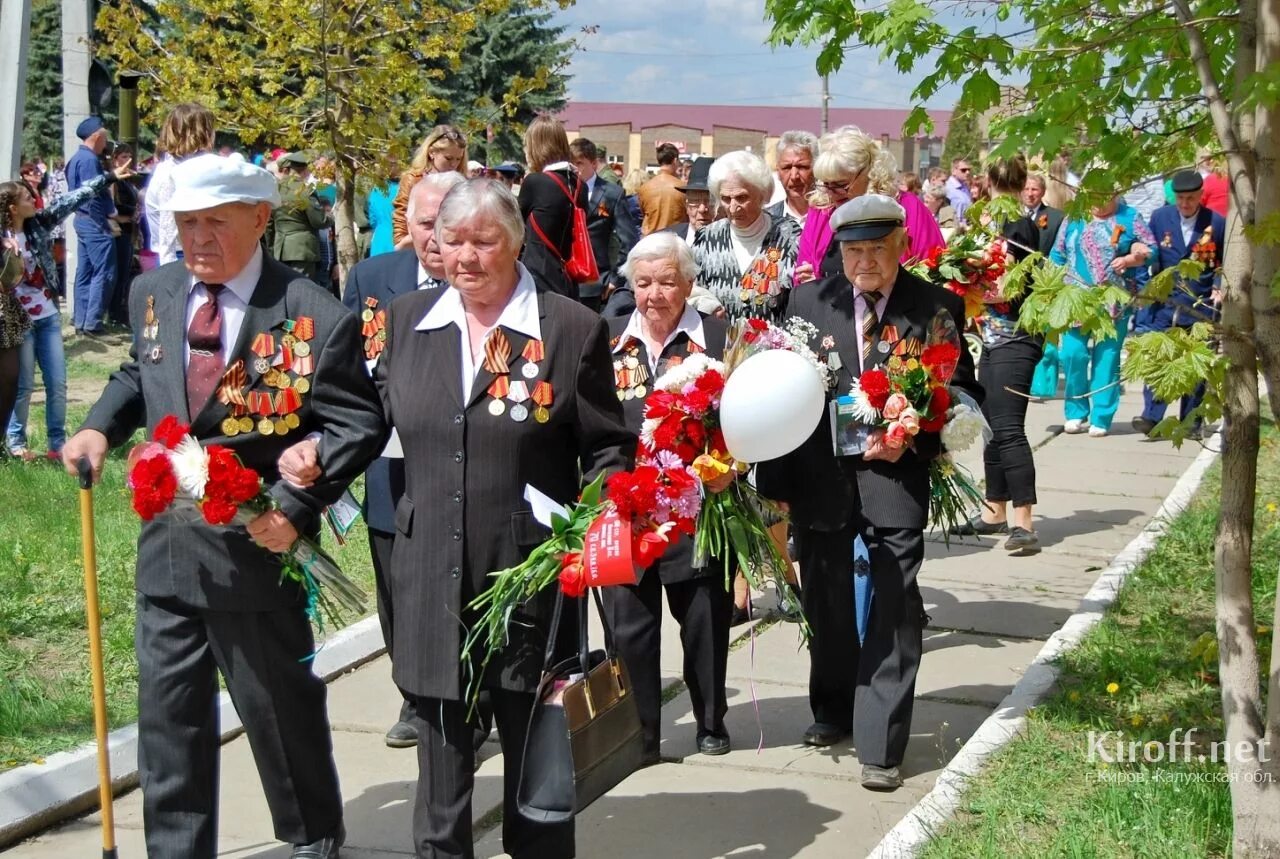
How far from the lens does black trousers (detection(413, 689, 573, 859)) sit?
419 centimetres

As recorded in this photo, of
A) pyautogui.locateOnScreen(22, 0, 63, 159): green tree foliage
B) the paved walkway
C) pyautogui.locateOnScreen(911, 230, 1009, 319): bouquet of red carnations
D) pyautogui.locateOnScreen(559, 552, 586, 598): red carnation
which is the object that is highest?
pyautogui.locateOnScreen(22, 0, 63, 159): green tree foliage

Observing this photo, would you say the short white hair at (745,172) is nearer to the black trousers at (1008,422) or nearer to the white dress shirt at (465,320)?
the white dress shirt at (465,320)

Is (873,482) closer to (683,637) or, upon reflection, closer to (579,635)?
(683,637)

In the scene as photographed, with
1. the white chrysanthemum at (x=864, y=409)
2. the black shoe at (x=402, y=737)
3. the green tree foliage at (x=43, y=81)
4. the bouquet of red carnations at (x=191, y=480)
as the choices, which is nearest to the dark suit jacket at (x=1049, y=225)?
the white chrysanthemum at (x=864, y=409)

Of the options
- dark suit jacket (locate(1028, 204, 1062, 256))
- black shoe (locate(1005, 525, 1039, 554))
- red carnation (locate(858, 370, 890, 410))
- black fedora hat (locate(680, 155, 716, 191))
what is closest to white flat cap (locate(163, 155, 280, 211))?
red carnation (locate(858, 370, 890, 410))

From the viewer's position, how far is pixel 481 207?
413cm

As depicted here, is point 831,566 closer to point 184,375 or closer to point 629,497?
point 629,497

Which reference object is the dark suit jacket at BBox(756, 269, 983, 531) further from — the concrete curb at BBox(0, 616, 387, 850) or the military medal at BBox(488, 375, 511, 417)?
the concrete curb at BBox(0, 616, 387, 850)

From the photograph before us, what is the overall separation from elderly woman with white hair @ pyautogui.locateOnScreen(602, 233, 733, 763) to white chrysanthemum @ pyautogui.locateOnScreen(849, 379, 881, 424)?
0.61 metres

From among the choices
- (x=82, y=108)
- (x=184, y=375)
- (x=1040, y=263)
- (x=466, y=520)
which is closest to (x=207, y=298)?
(x=184, y=375)

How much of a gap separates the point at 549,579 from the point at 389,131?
28.9 feet

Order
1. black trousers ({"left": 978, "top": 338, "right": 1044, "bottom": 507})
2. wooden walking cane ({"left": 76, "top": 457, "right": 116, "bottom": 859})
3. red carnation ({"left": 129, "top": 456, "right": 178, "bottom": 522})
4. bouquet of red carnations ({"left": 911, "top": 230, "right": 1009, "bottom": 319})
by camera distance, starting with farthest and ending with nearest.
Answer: black trousers ({"left": 978, "top": 338, "right": 1044, "bottom": 507}) < bouquet of red carnations ({"left": 911, "top": 230, "right": 1009, "bottom": 319}) < wooden walking cane ({"left": 76, "top": 457, "right": 116, "bottom": 859}) < red carnation ({"left": 129, "top": 456, "right": 178, "bottom": 522})

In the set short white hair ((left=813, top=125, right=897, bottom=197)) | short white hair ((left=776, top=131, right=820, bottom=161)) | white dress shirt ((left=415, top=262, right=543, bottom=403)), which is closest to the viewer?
white dress shirt ((left=415, top=262, right=543, bottom=403))

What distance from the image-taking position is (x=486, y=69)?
117 ft
